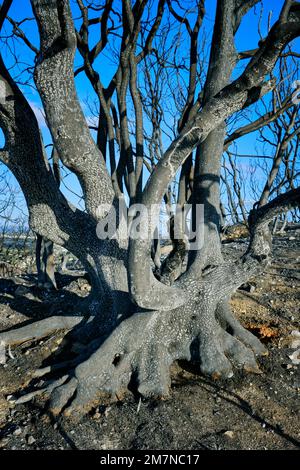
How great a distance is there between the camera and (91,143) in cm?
296

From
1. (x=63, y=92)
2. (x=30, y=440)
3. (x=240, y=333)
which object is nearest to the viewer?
(x=30, y=440)

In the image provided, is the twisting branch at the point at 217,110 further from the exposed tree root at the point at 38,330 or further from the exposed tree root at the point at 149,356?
the exposed tree root at the point at 38,330

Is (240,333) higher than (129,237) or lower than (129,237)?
lower

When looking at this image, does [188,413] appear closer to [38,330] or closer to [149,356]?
[149,356]

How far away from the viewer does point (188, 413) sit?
2.66 metres

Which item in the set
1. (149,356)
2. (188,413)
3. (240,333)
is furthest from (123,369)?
(240,333)

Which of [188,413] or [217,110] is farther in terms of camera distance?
[188,413]

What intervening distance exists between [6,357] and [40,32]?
9.81 feet

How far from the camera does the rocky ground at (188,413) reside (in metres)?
2.43

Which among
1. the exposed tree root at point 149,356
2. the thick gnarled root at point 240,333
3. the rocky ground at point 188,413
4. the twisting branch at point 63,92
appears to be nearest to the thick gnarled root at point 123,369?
the exposed tree root at point 149,356

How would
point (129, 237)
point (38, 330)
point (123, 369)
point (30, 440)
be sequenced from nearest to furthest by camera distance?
point (30, 440)
point (129, 237)
point (123, 369)
point (38, 330)

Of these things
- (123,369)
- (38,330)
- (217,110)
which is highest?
(217,110)

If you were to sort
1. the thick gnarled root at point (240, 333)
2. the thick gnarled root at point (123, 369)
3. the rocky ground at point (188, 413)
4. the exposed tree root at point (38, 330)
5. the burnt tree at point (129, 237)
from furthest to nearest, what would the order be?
the exposed tree root at point (38, 330) → the thick gnarled root at point (240, 333) → the thick gnarled root at point (123, 369) → the burnt tree at point (129, 237) → the rocky ground at point (188, 413)
